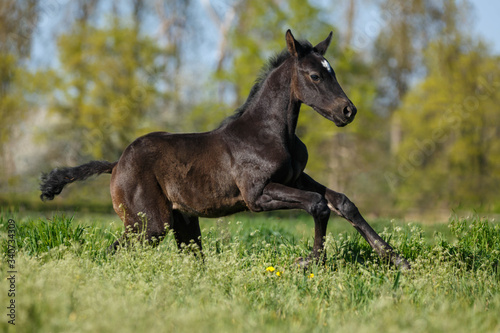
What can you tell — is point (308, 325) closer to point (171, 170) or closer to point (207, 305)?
point (207, 305)

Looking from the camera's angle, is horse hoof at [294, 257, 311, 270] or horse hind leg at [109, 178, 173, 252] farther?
horse hind leg at [109, 178, 173, 252]

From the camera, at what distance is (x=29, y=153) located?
27.1 meters

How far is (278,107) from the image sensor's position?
18.0 ft

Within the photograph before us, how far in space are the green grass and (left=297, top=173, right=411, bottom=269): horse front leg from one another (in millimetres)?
136

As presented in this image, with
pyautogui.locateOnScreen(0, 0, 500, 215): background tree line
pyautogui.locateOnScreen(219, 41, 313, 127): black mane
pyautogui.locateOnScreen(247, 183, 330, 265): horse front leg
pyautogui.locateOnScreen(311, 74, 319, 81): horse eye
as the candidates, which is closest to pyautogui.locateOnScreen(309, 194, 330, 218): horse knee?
pyautogui.locateOnScreen(247, 183, 330, 265): horse front leg

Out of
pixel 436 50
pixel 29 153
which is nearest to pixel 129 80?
pixel 29 153

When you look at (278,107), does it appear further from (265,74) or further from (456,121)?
(456,121)

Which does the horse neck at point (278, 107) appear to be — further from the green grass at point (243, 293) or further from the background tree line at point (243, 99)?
the background tree line at point (243, 99)

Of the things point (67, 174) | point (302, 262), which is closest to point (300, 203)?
point (302, 262)

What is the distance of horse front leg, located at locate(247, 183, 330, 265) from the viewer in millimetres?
4941

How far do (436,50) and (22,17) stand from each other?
673 inches

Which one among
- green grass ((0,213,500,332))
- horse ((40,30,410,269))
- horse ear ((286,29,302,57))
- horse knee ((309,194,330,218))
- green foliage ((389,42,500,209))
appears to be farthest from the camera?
green foliage ((389,42,500,209))

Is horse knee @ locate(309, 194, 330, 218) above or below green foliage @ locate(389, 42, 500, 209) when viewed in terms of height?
below

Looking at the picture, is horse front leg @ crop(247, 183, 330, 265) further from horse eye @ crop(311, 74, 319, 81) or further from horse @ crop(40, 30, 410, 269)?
horse eye @ crop(311, 74, 319, 81)
